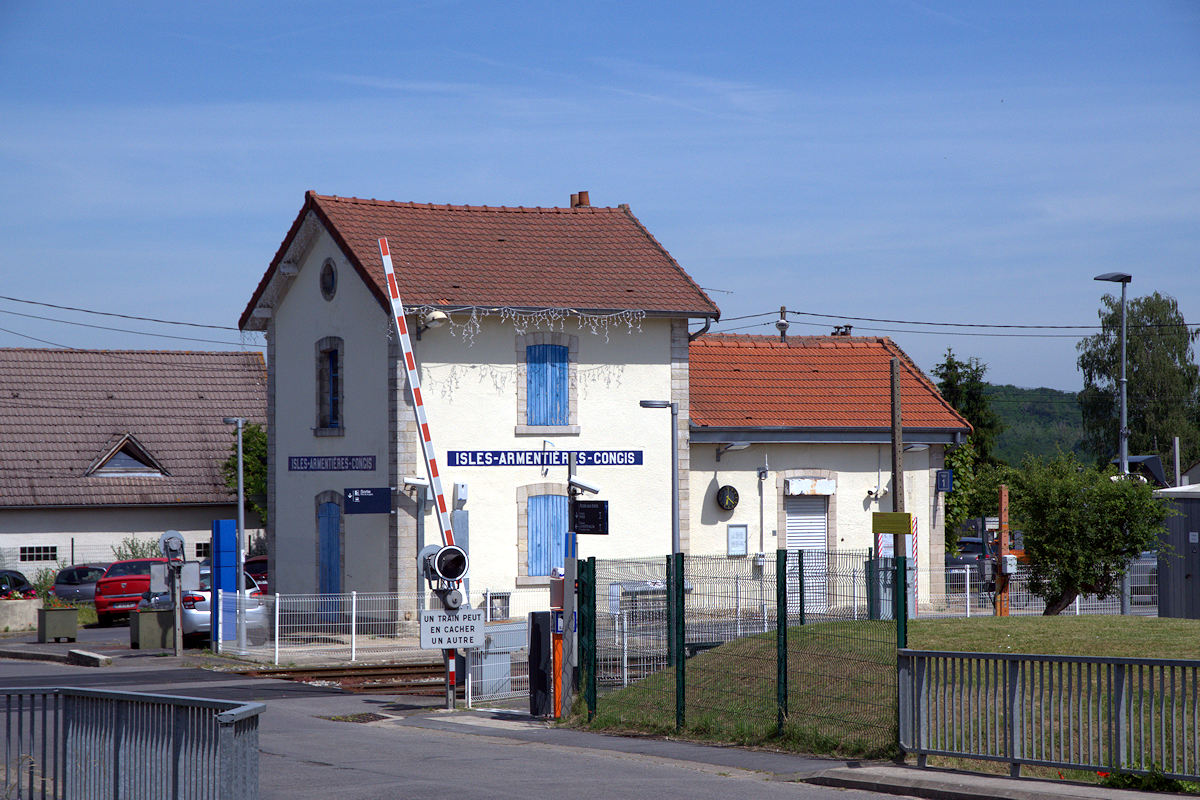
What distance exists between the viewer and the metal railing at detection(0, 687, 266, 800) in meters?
6.99

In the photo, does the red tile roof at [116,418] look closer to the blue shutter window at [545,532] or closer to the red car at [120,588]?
the red car at [120,588]

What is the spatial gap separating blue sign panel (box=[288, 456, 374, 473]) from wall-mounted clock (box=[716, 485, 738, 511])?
7232 millimetres

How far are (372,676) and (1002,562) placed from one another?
34.8 feet

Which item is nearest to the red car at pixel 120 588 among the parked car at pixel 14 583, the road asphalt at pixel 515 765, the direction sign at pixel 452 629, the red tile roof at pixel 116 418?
the parked car at pixel 14 583

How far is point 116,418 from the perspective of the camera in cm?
4269

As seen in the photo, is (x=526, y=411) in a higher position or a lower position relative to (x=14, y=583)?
higher

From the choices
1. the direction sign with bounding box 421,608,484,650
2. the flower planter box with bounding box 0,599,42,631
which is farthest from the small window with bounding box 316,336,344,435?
the direction sign with bounding box 421,608,484,650

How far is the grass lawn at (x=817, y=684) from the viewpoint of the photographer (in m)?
12.0

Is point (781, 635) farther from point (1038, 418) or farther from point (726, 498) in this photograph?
point (1038, 418)

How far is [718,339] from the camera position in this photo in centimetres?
3200

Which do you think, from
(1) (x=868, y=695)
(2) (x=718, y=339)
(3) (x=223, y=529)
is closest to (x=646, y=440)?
(2) (x=718, y=339)

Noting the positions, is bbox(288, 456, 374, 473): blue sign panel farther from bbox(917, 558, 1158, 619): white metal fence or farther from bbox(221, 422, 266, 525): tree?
bbox(221, 422, 266, 525): tree

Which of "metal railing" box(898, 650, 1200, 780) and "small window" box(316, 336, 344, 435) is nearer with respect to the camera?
"metal railing" box(898, 650, 1200, 780)

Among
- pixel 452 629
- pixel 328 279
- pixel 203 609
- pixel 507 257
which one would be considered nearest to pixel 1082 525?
pixel 452 629
